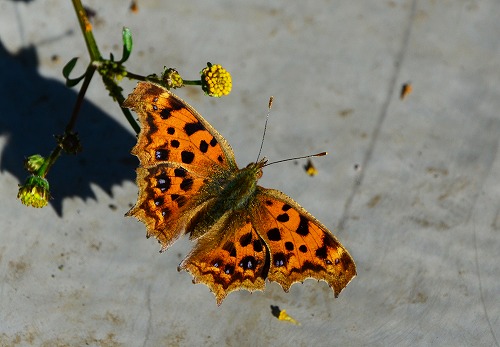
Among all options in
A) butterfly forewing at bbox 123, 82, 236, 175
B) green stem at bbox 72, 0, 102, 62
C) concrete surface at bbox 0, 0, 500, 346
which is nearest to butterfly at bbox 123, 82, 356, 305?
butterfly forewing at bbox 123, 82, 236, 175

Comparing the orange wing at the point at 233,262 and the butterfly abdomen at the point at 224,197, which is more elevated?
the butterfly abdomen at the point at 224,197

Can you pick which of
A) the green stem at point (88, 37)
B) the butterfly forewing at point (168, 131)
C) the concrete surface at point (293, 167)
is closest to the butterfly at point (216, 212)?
the butterfly forewing at point (168, 131)

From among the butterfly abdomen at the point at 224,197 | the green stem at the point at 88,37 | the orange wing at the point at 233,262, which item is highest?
the green stem at the point at 88,37

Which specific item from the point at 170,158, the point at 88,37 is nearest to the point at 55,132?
the point at 88,37

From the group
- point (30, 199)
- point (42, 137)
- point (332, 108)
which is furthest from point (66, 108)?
point (332, 108)

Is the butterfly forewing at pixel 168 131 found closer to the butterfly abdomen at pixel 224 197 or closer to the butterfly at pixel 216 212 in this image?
the butterfly at pixel 216 212

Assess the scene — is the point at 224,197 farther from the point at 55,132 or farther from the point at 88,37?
the point at 55,132
